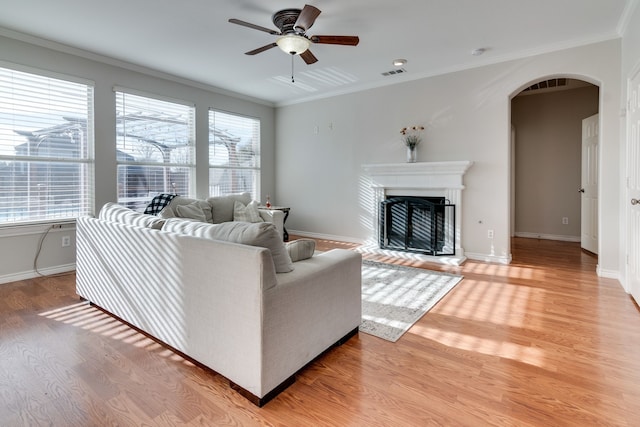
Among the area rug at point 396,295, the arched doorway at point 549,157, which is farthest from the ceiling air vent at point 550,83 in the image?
the area rug at point 396,295

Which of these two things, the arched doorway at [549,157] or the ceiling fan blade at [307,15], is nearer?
the ceiling fan blade at [307,15]

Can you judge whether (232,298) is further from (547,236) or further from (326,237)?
(547,236)

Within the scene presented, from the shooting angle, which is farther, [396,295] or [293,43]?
[396,295]

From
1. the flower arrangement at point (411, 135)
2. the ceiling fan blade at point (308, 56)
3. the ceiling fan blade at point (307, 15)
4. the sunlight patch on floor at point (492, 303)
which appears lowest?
the sunlight patch on floor at point (492, 303)

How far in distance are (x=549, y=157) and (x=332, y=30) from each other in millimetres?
4859

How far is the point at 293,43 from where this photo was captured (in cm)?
307

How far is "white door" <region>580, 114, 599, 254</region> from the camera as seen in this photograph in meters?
4.84

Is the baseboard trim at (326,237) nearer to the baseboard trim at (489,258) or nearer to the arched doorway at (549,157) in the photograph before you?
the baseboard trim at (489,258)

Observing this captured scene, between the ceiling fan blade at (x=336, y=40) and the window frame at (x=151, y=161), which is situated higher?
the ceiling fan blade at (x=336, y=40)

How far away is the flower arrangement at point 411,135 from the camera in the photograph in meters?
5.00

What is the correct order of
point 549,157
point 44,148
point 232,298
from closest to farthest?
point 232,298
point 44,148
point 549,157

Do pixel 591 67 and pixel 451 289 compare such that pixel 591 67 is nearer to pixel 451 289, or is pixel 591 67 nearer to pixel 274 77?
pixel 451 289

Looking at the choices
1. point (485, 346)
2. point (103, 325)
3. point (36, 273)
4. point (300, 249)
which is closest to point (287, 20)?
point (300, 249)

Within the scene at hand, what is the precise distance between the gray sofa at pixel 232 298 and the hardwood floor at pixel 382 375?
135mm
